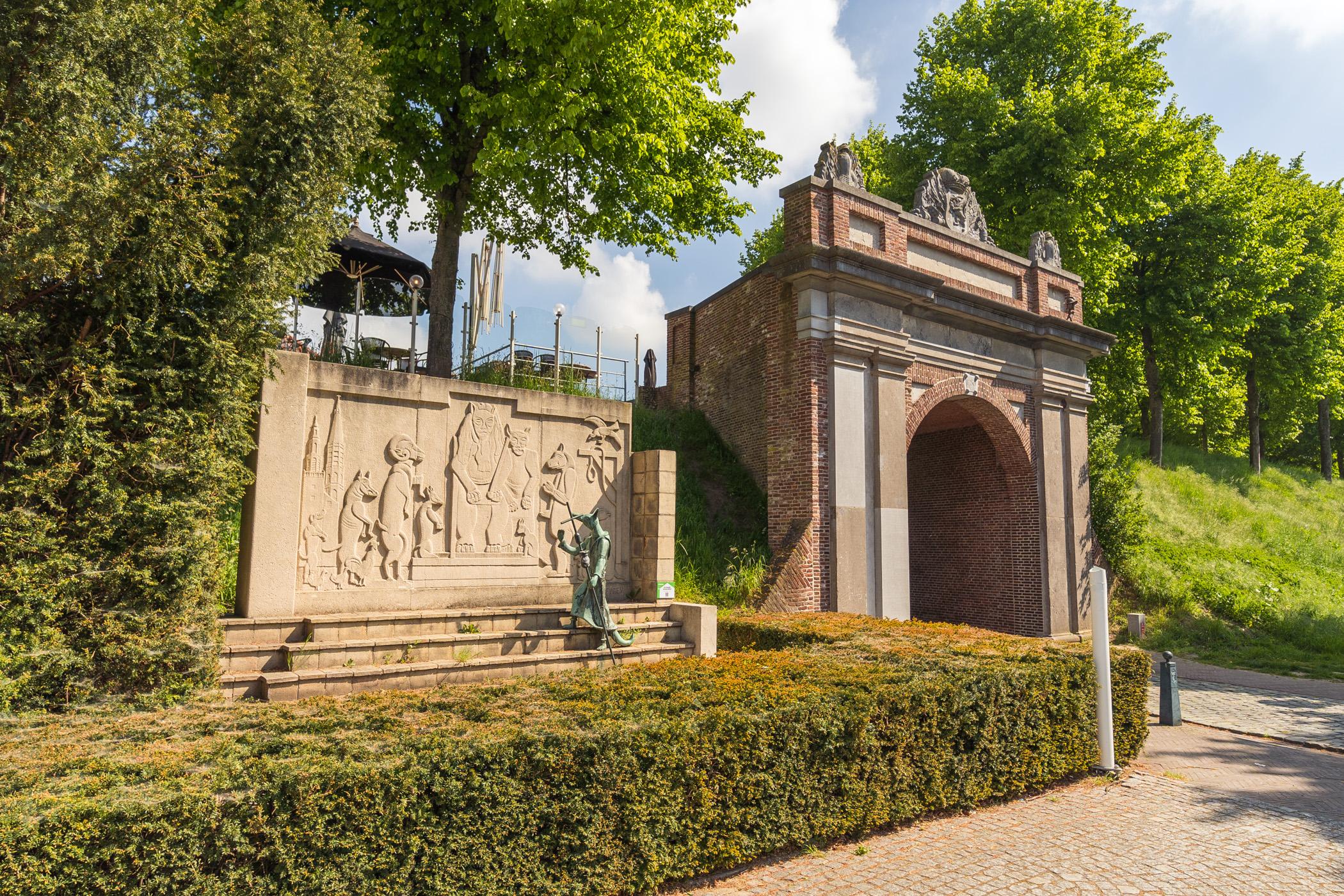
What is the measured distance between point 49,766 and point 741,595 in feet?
30.4

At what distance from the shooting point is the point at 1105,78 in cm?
2134

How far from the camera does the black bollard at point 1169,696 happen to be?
10406 mm

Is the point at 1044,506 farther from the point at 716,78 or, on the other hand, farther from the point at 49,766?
the point at 49,766

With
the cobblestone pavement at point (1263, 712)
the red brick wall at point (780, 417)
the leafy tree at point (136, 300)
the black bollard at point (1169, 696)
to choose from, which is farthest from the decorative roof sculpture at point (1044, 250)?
the leafy tree at point (136, 300)

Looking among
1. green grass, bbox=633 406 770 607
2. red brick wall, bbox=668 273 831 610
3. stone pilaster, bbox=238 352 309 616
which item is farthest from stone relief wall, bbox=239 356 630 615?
red brick wall, bbox=668 273 831 610

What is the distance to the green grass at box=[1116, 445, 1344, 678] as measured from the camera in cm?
1762

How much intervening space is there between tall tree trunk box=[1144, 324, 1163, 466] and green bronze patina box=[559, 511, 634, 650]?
2292 centimetres

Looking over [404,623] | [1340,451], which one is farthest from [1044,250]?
[1340,451]

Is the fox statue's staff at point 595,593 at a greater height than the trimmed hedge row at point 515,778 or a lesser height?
greater

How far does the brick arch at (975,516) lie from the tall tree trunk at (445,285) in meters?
9.41

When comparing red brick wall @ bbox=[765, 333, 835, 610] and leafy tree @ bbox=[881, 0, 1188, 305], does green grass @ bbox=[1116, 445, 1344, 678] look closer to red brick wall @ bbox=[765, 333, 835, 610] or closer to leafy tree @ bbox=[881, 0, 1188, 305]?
leafy tree @ bbox=[881, 0, 1188, 305]

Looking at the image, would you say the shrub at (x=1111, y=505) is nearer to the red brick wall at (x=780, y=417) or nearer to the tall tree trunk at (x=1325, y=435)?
the red brick wall at (x=780, y=417)

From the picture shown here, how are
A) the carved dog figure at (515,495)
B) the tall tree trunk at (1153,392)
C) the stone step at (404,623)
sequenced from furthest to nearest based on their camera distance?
1. the tall tree trunk at (1153,392)
2. the carved dog figure at (515,495)
3. the stone step at (404,623)

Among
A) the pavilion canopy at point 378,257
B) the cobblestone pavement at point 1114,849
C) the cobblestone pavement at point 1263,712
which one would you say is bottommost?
the cobblestone pavement at point 1263,712
